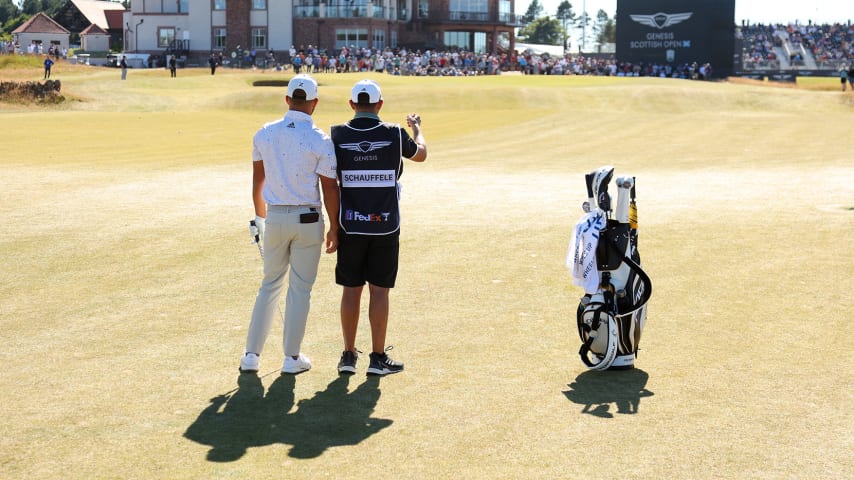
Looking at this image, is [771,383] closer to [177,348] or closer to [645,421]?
[645,421]

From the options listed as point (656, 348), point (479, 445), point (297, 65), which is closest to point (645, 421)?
point (479, 445)

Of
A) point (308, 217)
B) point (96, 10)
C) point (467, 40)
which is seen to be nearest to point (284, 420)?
point (308, 217)

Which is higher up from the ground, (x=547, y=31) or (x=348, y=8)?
(x=547, y=31)

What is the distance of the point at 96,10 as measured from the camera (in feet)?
411

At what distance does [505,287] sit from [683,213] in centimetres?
638

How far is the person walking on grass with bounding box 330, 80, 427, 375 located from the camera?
24.9 ft

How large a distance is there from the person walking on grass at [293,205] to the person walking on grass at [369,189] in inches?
4.4

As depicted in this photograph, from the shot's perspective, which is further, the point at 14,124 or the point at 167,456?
the point at 14,124

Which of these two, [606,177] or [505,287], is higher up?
[606,177]

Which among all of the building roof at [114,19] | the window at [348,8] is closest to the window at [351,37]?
the window at [348,8]

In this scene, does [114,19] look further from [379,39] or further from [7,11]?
[7,11]

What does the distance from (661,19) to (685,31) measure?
1.83 meters

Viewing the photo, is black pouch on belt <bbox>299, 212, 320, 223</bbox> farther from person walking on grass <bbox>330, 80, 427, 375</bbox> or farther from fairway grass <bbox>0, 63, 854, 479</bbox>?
fairway grass <bbox>0, 63, 854, 479</bbox>

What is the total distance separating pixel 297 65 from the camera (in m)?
63.2
